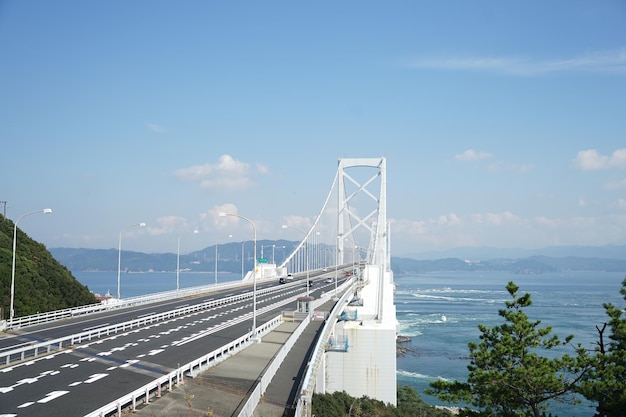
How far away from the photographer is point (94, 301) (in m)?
46.2

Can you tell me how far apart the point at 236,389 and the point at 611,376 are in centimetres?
1092

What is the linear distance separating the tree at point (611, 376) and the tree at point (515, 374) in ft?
1.55

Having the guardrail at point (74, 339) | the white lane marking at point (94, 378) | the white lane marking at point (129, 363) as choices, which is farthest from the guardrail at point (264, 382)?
the guardrail at point (74, 339)

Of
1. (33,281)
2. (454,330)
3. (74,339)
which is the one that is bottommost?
(454,330)

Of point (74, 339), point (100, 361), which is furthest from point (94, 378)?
point (74, 339)

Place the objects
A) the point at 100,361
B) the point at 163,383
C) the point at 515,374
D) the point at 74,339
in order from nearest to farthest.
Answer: the point at 163,383 < the point at 515,374 < the point at 100,361 < the point at 74,339

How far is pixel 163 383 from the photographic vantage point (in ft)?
60.3

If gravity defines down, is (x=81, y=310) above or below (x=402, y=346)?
above

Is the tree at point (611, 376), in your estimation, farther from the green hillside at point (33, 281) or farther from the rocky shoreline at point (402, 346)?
the rocky shoreline at point (402, 346)

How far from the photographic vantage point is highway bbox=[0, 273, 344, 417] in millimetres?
15945

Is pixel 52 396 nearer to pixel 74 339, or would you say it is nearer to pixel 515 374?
pixel 74 339

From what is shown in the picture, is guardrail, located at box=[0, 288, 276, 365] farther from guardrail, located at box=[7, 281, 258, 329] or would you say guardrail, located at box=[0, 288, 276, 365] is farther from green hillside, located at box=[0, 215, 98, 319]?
green hillside, located at box=[0, 215, 98, 319]

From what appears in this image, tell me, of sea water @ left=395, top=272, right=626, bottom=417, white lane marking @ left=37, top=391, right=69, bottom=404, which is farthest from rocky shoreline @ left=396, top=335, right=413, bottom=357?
white lane marking @ left=37, top=391, right=69, bottom=404

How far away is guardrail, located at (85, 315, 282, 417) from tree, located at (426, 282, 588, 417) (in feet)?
26.6
